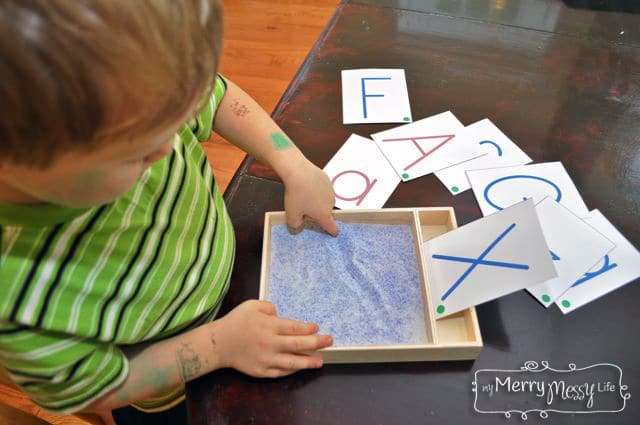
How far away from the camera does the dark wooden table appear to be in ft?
1.61

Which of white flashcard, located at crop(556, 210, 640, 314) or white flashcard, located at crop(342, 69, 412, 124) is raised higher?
white flashcard, located at crop(342, 69, 412, 124)

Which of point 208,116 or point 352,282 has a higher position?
point 208,116

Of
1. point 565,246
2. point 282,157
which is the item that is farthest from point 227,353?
point 565,246

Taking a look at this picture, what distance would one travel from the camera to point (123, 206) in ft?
1.50

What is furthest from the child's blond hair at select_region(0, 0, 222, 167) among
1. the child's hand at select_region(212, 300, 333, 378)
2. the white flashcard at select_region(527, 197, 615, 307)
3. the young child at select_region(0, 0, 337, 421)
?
the white flashcard at select_region(527, 197, 615, 307)

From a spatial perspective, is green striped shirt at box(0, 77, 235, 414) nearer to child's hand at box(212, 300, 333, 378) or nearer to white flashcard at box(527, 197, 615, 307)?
child's hand at box(212, 300, 333, 378)

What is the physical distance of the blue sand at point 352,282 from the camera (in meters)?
0.54

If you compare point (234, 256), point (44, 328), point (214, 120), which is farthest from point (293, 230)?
point (44, 328)

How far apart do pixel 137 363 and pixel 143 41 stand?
351 millimetres

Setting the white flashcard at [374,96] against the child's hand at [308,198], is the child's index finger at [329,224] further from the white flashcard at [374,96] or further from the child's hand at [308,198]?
the white flashcard at [374,96]

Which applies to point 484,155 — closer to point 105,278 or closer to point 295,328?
point 295,328

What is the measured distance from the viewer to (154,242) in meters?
0.49

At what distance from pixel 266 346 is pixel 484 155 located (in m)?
0.47

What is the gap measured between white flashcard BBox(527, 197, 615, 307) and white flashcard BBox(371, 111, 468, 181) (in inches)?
6.2
